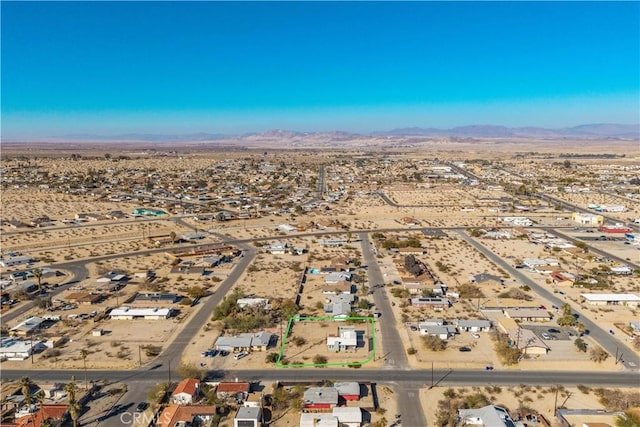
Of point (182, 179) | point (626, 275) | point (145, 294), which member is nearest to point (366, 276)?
point (145, 294)

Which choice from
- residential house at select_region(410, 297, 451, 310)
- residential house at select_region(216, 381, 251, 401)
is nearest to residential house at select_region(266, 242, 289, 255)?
residential house at select_region(410, 297, 451, 310)

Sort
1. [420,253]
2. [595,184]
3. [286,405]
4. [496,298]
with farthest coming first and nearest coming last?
[595,184] < [420,253] < [496,298] < [286,405]

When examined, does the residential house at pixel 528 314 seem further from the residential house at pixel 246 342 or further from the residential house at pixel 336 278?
the residential house at pixel 246 342

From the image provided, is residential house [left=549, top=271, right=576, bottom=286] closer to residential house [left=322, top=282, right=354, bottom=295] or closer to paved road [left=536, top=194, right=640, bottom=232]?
residential house [left=322, top=282, right=354, bottom=295]

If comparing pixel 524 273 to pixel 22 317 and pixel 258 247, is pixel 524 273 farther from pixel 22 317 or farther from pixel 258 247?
pixel 22 317

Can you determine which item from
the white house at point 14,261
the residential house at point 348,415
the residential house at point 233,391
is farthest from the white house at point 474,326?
the white house at point 14,261

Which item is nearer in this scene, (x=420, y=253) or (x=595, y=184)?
(x=420, y=253)
